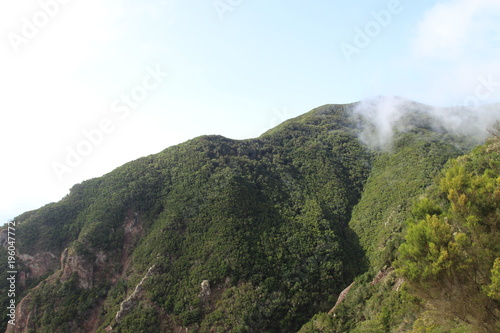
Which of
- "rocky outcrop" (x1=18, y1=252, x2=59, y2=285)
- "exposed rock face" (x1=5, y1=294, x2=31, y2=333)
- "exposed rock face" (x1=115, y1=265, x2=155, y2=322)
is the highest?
"rocky outcrop" (x1=18, y1=252, x2=59, y2=285)

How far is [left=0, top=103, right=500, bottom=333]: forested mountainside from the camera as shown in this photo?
37.5m

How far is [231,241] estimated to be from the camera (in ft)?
146

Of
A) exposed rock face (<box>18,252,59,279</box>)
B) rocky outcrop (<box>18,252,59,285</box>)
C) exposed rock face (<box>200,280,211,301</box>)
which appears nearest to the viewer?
exposed rock face (<box>200,280,211,301</box>)

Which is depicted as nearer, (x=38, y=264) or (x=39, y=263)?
(x=38, y=264)

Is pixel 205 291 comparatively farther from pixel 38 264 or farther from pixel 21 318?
pixel 38 264

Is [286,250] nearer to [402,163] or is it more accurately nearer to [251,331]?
[251,331]

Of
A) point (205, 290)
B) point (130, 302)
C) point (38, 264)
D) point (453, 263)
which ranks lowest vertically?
point (453, 263)

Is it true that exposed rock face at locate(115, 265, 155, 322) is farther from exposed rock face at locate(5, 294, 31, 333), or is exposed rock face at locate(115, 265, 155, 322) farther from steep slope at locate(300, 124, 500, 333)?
steep slope at locate(300, 124, 500, 333)

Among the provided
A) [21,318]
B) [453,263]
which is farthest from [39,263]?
[453,263]

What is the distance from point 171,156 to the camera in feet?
208

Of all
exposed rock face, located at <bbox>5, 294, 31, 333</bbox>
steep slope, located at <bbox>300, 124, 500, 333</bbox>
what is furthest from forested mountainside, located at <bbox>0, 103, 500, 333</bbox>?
steep slope, located at <bbox>300, 124, 500, 333</bbox>

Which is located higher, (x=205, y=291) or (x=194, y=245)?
(x=194, y=245)

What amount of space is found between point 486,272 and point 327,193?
151 ft

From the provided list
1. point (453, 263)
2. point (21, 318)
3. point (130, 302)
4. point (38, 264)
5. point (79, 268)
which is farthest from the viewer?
point (38, 264)
